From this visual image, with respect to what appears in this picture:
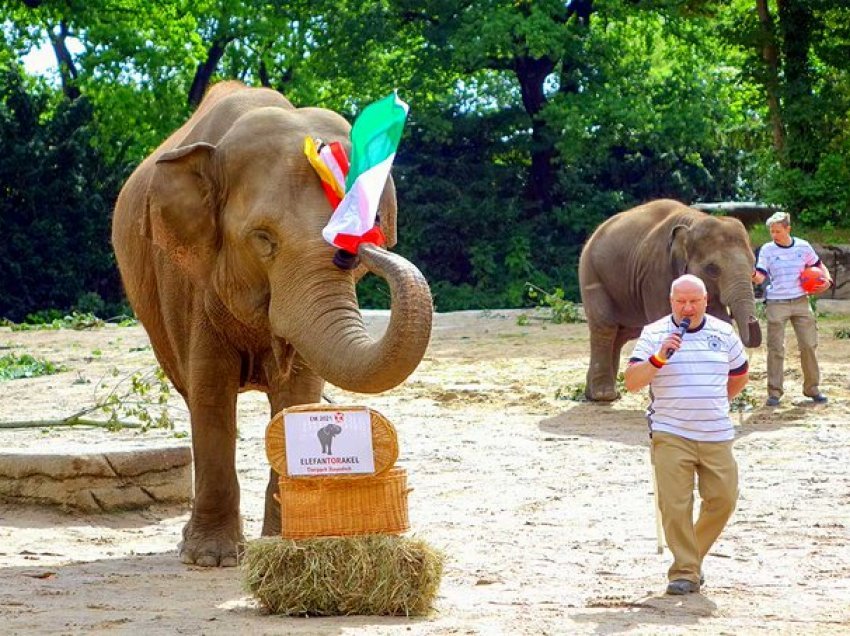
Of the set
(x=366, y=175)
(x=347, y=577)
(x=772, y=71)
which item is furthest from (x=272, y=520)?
(x=772, y=71)

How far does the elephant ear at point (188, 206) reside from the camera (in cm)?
840

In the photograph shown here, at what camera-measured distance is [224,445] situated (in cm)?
898

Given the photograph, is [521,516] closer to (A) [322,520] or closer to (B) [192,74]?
(A) [322,520]

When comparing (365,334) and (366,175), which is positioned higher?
(366,175)

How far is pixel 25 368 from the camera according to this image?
64.8ft

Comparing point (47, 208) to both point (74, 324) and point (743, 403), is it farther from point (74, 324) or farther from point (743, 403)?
point (743, 403)

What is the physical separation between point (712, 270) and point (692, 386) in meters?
7.76

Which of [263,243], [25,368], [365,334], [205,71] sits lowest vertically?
[25,368]

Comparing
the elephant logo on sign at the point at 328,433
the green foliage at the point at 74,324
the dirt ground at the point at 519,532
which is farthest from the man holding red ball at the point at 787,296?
the green foliage at the point at 74,324

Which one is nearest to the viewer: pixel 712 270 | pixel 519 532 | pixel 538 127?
pixel 519 532

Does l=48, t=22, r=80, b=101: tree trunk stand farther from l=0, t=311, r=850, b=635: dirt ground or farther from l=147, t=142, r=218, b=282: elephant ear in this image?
l=147, t=142, r=218, b=282: elephant ear

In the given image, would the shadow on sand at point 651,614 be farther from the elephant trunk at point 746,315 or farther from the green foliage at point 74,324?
the green foliage at point 74,324

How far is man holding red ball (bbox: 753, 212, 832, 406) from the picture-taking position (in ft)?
51.2

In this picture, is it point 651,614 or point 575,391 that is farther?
point 575,391
